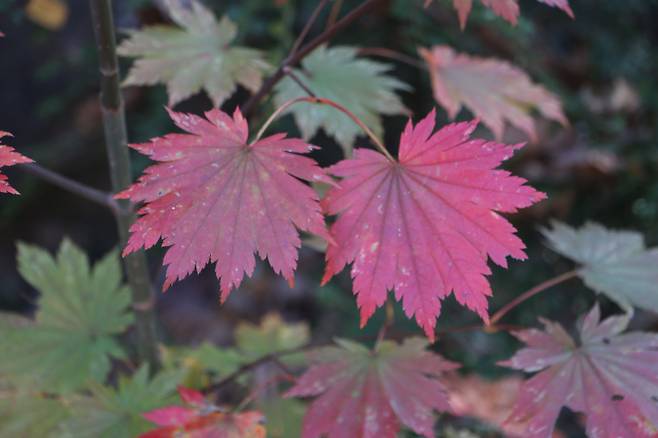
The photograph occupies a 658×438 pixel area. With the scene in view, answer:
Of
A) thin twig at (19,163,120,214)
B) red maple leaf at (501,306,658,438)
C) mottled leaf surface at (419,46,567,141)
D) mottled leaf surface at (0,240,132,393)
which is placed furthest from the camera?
mottled leaf surface at (419,46,567,141)

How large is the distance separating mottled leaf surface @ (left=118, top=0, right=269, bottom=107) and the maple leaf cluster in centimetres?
29

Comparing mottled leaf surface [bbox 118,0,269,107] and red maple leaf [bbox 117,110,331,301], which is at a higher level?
mottled leaf surface [bbox 118,0,269,107]

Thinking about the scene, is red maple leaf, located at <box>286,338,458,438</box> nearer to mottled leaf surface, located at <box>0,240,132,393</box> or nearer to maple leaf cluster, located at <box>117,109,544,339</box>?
maple leaf cluster, located at <box>117,109,544,339</box>

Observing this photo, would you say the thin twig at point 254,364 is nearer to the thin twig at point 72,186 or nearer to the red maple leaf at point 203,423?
the red maple leaf at point 203,423

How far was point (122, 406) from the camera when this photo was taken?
976mm

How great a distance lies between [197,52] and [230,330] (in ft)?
5.78

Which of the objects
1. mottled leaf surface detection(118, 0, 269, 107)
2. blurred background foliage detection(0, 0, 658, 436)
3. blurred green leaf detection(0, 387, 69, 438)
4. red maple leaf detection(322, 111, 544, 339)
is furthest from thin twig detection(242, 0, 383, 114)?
blurred green leaf detection(0, 387, 69, 438)

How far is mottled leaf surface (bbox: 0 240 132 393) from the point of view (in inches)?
40.6

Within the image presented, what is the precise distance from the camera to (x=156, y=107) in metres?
1.76

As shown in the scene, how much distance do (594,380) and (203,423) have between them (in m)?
0.51

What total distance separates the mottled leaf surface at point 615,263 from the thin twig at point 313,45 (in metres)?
0.50

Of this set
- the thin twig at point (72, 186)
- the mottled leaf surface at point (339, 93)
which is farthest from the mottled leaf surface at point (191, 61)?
the thin twig at point (72, 186)

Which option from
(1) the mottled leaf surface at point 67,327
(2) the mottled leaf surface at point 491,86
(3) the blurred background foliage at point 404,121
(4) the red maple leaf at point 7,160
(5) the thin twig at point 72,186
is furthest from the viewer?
(3) the blurred background foliage at point 404,121

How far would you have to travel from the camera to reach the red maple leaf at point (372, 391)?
82 centimetres
